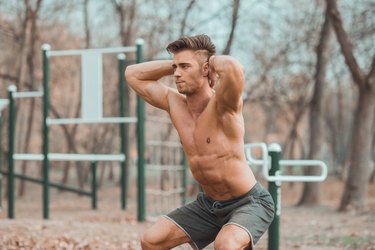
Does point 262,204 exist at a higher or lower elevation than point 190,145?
lower

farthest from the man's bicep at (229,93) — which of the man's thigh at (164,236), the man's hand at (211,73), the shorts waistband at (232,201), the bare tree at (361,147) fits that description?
the bare tree at (361,147)

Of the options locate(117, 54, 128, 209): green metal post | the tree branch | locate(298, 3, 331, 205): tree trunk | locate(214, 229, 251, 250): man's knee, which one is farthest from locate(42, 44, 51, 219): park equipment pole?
locate(214, 229, 251, 250): man's knee

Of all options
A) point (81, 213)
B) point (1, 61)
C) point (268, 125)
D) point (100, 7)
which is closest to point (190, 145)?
point (81, 213)

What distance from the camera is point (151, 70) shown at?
396cm

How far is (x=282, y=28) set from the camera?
20891 millimetres

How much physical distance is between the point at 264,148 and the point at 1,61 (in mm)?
20005

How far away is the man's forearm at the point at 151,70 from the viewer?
3939 mm

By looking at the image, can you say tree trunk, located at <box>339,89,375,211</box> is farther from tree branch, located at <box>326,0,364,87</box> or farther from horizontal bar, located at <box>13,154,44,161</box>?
horizontal bar, located at <box>13,154,44,161</box>

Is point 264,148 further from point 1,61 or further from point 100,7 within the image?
point 1,61

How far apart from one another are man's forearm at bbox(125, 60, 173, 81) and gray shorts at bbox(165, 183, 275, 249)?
79 cm

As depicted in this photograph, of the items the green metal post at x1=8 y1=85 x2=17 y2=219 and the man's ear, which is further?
the green metal post at x1=8 y1=85 x2=17 y2=219

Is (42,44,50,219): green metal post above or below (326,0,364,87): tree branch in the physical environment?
below

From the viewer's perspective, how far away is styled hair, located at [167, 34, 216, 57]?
3.63 m

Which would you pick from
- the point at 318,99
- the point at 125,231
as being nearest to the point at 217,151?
the point at 125,231
